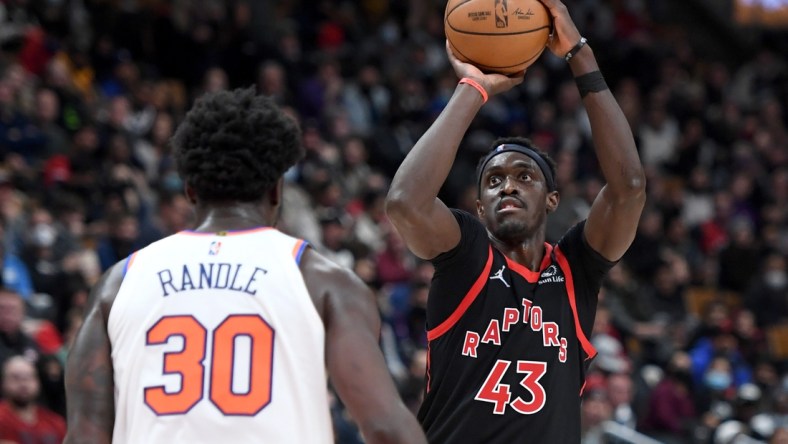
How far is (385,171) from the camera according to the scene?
1498 centimetres

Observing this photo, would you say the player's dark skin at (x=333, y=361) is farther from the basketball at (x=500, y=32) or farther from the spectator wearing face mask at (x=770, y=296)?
A: the spectator wearing face mask at (x=770, y=296)

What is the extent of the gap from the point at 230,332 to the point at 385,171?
38.2 feet

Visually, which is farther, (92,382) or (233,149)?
(233,149)

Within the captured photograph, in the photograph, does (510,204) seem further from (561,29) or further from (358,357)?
(358,357)

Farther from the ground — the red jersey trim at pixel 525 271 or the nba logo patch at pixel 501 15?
the nba logo patch at pixel 501 15

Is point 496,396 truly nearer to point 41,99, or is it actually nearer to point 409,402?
point 409,402

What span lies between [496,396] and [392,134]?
434 inches

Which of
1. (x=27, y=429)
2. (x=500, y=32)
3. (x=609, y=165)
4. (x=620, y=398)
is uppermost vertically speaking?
(x=500, y=32)

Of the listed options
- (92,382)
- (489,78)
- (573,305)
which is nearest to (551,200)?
(573,305)

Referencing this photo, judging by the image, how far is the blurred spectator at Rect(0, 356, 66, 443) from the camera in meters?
8.59

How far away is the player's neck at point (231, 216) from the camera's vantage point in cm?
359

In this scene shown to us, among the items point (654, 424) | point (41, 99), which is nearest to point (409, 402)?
point (654, 424)

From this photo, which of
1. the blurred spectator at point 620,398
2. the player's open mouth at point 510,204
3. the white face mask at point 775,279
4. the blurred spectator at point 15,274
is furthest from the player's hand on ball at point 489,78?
the white face mask at point 775,279

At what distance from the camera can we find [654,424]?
40.9 feet
